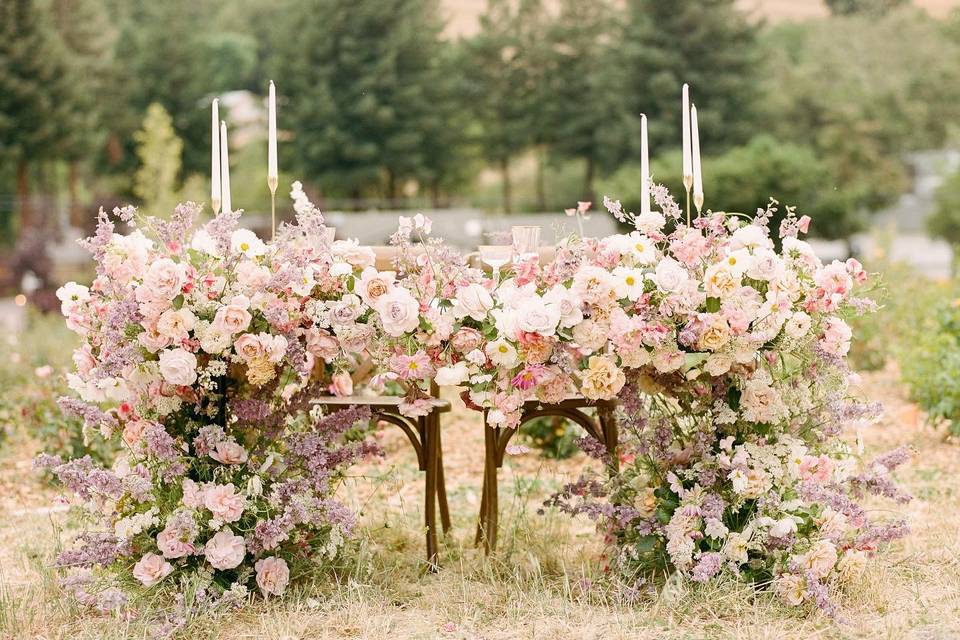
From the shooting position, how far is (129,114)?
→ 25.4 m

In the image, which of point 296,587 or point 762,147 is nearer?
point 296,587

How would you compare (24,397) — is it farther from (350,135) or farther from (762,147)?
(350,135)

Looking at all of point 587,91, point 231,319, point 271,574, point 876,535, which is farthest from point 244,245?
→ point 587,91

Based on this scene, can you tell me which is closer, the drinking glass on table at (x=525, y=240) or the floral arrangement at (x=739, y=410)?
the floral arrangement at (x=739, y=410)

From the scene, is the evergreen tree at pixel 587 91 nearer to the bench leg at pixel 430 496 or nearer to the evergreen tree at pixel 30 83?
the evergreen tree at pixel 30 83

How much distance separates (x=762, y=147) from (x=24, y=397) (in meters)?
13.2

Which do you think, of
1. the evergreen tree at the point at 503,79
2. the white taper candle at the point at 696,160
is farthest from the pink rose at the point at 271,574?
the evergreen tree at the point at 503,79

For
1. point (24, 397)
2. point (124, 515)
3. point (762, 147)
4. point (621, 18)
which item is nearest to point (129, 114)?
point (621, 18)

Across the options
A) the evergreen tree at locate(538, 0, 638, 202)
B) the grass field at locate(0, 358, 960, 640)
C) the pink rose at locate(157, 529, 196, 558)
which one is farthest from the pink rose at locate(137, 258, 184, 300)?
the evergreen tree at locate(538, 0, 638, 202)

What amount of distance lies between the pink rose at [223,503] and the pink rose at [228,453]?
0.30ft

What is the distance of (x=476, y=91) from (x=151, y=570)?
25074mm

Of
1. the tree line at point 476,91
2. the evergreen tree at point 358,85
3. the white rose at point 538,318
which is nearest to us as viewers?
the white rose at point 538,318

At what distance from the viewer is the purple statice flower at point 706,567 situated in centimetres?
288

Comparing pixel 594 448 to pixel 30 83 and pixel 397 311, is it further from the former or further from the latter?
pixel 30 83
